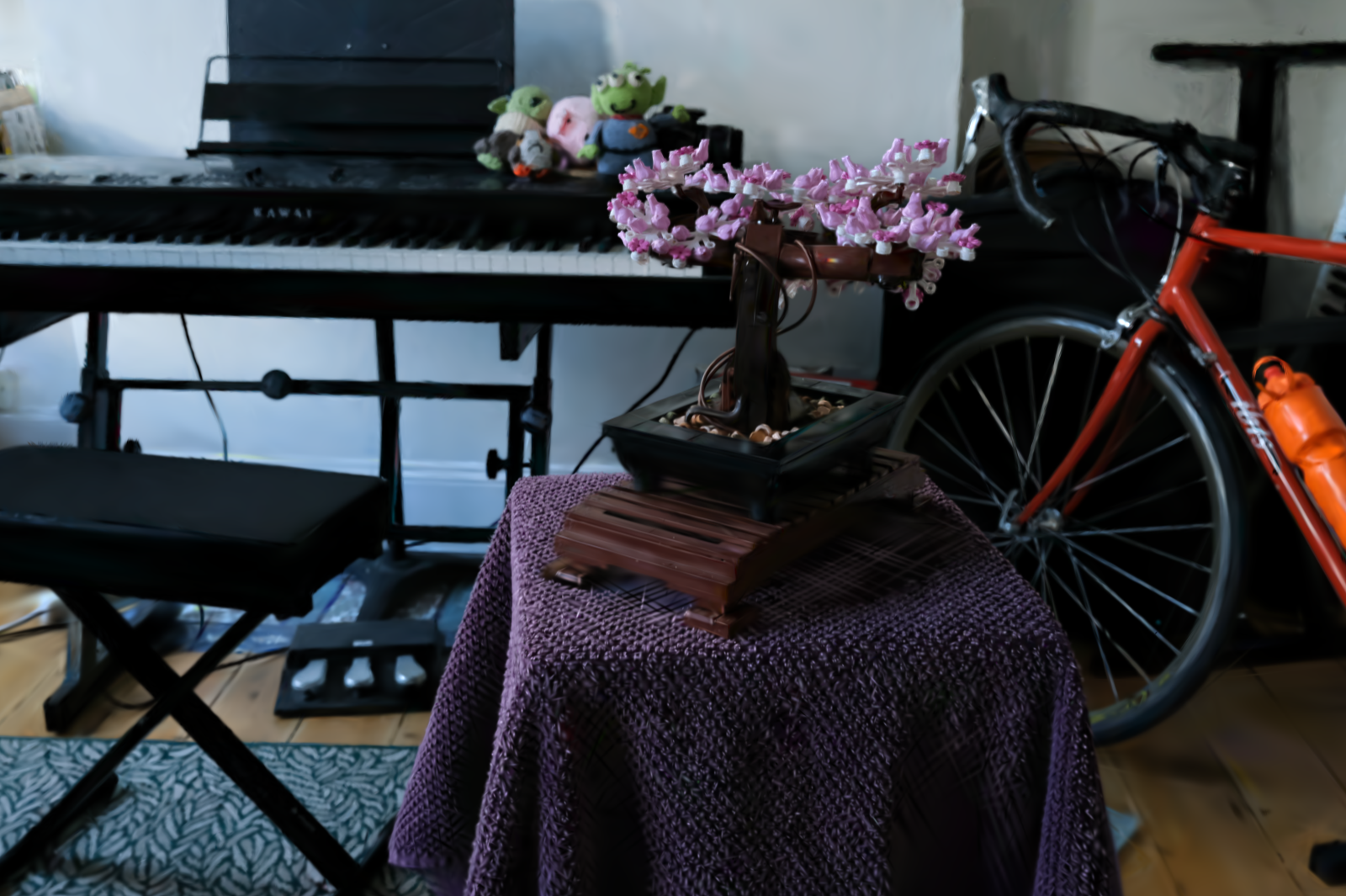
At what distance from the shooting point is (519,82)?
80.8 inches

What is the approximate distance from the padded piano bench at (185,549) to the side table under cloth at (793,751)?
17.9 inches

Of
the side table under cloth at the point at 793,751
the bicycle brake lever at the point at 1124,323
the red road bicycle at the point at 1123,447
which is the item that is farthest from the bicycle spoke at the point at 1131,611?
the side table under cloth at the point at 793,751

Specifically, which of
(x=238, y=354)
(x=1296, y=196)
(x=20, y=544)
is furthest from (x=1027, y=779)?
(x=238, y=354)

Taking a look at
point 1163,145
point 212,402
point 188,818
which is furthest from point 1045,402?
point 212,402

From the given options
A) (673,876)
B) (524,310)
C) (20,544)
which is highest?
(524,310)

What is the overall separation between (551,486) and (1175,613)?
142 cm

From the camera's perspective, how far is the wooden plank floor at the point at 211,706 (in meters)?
1.67

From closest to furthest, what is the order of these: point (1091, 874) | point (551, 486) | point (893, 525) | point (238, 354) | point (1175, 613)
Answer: point (1091, 874) → point (893, 525) → point (551, 486) → point (1175, 613) → point (238, 354)

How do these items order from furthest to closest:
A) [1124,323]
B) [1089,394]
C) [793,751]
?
[1089,394]
[1124,323]
[793,751]

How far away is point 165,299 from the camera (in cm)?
152

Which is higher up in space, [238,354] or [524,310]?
[524,310]

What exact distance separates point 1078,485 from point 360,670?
1.33 m

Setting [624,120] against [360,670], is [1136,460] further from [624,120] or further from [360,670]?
[360,670]

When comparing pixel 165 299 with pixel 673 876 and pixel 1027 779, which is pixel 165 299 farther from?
pixel 1027 779
